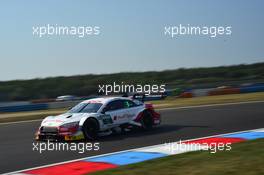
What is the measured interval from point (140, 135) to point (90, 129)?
1461 millimetres

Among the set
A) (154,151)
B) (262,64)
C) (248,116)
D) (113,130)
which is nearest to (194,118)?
(248,116)

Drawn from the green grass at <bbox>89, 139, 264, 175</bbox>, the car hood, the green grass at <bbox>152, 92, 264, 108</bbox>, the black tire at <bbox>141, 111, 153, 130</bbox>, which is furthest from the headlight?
the green grass at <bbox>152, 92, 264, 108</bbox>

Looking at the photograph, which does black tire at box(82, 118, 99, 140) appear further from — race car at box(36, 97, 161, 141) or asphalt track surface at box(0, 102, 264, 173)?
asphalt track surface at box(0, 102, 264, 173)

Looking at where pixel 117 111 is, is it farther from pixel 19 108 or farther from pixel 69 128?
pixel 19 108

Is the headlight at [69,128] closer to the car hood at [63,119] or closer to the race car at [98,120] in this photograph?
the race car at [98,120]

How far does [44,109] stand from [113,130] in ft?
53.4

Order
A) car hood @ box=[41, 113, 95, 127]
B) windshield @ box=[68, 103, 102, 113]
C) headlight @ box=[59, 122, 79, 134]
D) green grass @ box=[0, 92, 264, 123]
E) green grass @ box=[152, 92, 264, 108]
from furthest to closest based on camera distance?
green grass @ box=[152, 92, 264, 108], green grass @ box=[0, 92, 264, 123], windshield @ box=[68, 103, 102, 113], car hood @ box=[41, 113, 95, 127], headlight @ box=[59, 122, 79, 134]

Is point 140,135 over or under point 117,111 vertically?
under

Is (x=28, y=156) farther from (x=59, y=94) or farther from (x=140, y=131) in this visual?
(x=59, y=94)

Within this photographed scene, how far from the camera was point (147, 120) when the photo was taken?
1474 cm

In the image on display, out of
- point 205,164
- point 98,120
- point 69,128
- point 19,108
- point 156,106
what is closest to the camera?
point 205,164

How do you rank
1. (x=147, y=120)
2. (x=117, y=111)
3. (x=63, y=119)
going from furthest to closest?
(x=147, y=120) < (x=117, y=111) < (x=63, y=119)

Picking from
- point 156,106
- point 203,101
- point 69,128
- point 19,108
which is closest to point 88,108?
point 69,128

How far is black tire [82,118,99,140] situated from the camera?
41.8 feet
